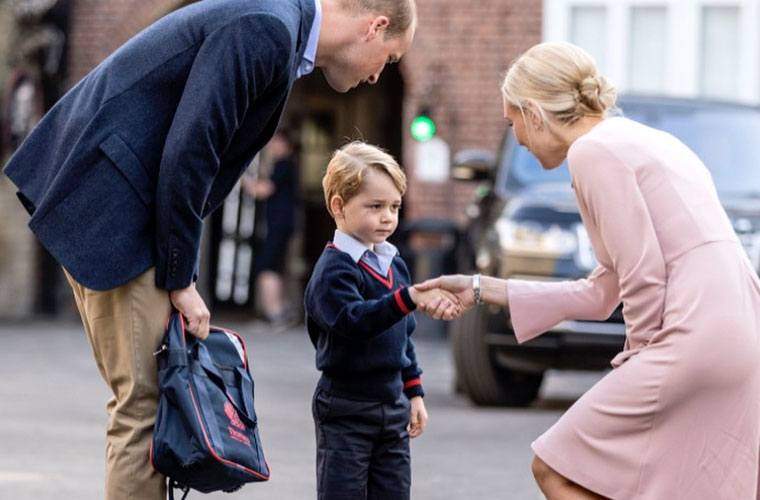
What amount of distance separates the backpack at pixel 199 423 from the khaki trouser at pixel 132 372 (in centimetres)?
4

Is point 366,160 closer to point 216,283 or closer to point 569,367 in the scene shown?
point 569,367

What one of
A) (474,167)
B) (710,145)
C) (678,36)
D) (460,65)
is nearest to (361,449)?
(474,167)

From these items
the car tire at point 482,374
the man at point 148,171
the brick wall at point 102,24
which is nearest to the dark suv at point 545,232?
the car tire at point 482,374

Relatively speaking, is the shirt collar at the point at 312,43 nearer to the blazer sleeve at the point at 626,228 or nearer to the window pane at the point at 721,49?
the blazer sleeve at the point at 626,228

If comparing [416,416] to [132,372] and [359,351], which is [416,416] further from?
[132,372]

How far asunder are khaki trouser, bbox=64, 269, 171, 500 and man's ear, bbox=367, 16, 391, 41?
0.85m

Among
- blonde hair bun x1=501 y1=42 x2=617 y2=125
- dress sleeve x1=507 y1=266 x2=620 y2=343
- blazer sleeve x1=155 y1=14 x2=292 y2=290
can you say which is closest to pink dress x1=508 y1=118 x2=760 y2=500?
blonde hair bun x1=501 y1=42 x2=617 y2=125

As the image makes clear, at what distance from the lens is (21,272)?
18438 mm

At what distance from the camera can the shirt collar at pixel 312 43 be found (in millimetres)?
4680

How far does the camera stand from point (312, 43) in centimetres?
470

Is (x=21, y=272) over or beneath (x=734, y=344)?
beneath

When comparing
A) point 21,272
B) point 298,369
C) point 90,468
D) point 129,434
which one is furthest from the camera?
point 21,272

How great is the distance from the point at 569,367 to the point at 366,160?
16.0 feet

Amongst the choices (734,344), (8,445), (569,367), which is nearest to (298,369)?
(569,367)
